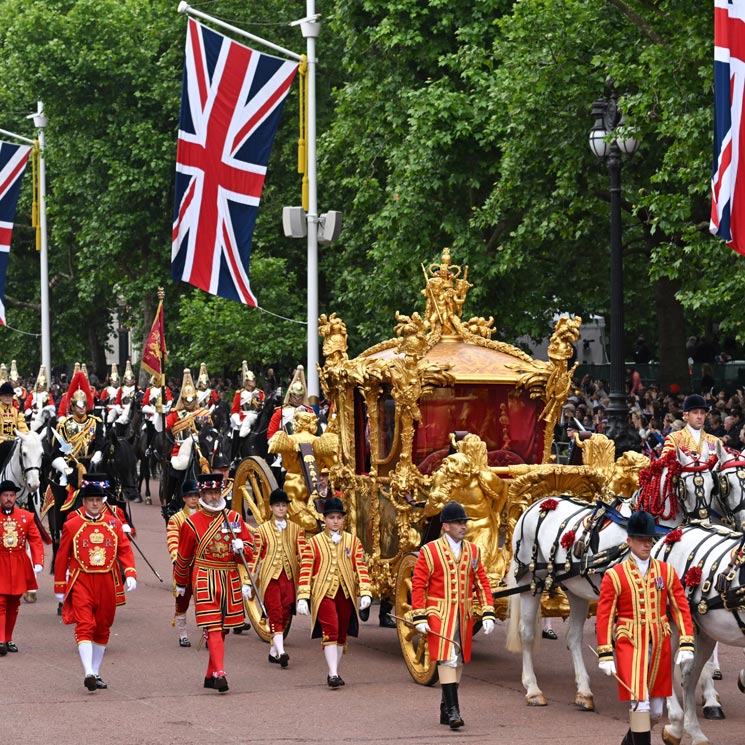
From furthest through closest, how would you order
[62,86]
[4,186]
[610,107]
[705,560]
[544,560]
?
1. [62,86]
2. [4,186]
3. [610,107]
4. [544,560]
5. [705,560]

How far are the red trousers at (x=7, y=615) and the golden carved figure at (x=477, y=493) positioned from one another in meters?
3.88

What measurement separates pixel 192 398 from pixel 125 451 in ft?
9.43

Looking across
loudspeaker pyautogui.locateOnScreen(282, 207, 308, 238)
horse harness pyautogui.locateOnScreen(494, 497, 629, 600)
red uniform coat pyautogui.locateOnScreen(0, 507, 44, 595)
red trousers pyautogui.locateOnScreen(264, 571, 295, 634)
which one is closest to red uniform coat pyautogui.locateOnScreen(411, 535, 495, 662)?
horse harness pyautogui.locateOnScreen(494, 497, 629, 600)

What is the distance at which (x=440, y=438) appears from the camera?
14188 mm

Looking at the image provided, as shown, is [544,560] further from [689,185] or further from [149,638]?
[689,185]

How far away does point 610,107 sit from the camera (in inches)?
801

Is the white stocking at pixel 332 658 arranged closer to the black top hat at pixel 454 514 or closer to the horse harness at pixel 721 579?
the black top hat at pixel 454 514

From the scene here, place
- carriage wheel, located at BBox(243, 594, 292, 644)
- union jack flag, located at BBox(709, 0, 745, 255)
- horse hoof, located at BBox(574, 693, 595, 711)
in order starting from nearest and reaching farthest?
1. horse hoof, located at BBox(574, 693, 595, 711)
2. carriage wheel, located at BBox(243, 594, 292, 644)
3. union jack flag, located at BBox(709, 0, 745, 255)

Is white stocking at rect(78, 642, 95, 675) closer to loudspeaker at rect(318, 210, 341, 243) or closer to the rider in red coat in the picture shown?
the rider in red coat

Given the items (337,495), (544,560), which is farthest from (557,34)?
(544,560)

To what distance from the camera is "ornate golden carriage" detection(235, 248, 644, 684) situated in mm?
12727

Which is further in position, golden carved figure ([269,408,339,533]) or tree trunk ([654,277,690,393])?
tree trunk ([654,277,690,393])

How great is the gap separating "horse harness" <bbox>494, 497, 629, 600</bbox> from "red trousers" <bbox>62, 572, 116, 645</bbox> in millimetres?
3020

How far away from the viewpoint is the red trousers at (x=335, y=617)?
1224cm
